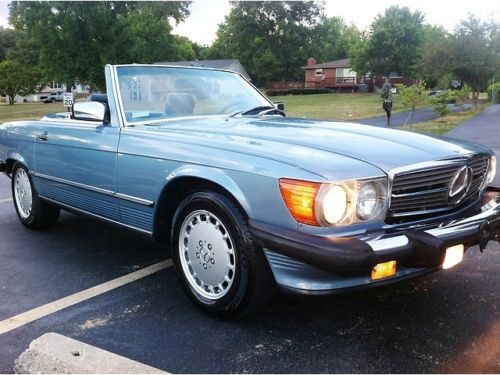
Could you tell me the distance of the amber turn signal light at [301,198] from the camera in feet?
8.32

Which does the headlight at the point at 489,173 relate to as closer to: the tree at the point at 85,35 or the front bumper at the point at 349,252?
the front bumper at the point at 349,252

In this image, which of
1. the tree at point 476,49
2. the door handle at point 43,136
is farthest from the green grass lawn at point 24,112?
Answer: the tree at point 476,49

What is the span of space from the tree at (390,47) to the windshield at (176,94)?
58.3 meters

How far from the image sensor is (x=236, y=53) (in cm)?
7625

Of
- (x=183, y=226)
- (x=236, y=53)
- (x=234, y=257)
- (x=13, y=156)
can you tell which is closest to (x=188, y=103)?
(x=183, y=226)

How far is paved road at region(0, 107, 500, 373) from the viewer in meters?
2.61

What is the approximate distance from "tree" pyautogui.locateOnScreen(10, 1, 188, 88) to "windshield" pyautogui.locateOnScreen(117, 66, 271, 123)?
1624 inches

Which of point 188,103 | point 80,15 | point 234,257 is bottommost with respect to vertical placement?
point 234,257

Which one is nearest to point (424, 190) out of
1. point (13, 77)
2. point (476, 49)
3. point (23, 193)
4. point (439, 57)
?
point (23, 193)

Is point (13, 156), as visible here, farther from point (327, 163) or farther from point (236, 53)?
point (236, 53)

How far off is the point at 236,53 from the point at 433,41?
3912 centimetres

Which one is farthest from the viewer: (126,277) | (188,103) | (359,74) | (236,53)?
(236,53)

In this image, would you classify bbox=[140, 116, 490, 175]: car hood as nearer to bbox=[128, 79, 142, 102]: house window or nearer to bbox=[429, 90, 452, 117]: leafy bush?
bbox=[128, 79, 142, 102]: house window

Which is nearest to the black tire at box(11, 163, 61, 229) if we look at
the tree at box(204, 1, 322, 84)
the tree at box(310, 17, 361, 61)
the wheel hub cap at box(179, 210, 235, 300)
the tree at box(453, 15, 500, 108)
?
the wheel hub cap at box(179, 210, 235, 300)
